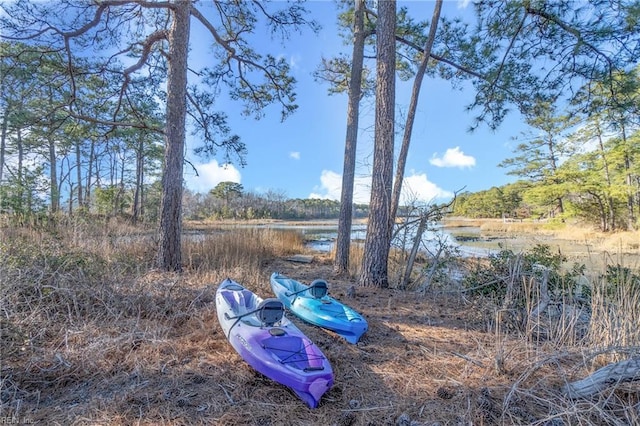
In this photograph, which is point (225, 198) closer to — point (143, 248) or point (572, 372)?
point (143, 248)

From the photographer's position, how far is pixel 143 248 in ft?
18.9

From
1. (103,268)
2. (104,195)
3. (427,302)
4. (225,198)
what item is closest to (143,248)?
(103,268)

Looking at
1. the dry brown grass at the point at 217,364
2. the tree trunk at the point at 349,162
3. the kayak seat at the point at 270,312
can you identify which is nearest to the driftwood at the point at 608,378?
the dry brown grass at the point at 217,364

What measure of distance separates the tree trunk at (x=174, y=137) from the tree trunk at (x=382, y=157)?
313 centimetres

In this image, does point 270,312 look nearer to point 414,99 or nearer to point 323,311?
point 323,311

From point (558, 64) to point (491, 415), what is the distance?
4.73 m

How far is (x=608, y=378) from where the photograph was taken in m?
1.63

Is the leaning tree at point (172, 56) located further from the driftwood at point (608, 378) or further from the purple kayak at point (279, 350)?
the driftwood at point (608, 378)

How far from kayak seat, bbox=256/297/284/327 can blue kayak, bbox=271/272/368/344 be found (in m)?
0.63

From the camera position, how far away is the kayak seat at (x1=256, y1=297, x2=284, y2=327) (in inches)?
85.9

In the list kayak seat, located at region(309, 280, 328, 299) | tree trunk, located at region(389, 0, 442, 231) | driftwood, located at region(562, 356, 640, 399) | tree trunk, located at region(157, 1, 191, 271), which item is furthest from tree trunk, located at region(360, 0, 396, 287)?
tree trunk, located at region(157, 1, 191, 271)

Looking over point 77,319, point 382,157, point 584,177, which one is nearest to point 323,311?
point 77,319

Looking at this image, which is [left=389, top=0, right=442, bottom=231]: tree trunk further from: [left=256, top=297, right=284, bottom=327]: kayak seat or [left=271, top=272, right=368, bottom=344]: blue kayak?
[left=256, top=297, right=284, bottom=327]: kayak seat

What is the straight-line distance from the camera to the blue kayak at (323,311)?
2.53 meters
